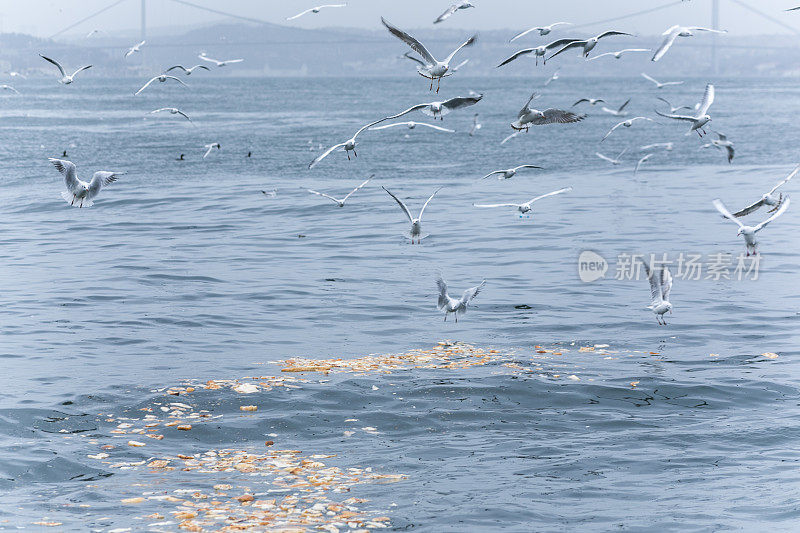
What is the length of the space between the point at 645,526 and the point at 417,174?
1732 inches

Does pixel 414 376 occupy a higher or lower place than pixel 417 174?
lower

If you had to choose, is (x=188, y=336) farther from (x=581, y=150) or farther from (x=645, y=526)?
(x=581, y=150)

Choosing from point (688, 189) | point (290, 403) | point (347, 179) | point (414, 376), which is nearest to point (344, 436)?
point (290, 403)

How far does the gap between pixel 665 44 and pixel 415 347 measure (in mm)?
7896

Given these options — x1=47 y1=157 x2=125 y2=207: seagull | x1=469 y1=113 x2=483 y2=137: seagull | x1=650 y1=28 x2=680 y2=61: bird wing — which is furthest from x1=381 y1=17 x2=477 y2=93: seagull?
x1=469 y1=113 x2=483 y2=137: seagull

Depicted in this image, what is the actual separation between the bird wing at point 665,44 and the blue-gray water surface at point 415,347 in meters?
5.69

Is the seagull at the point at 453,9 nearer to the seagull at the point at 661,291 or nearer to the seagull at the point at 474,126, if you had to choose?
the seagull at the point at 661,291

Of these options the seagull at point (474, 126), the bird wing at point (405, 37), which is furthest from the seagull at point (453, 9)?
the seagull at point (474, 126)

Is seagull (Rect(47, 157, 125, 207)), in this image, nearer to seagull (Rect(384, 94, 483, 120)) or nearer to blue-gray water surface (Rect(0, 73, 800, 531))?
blue-gray water surface (Rect(0, 73, 800, 531))

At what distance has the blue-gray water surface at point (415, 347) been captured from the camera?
44.5ft

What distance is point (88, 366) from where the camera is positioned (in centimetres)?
1942

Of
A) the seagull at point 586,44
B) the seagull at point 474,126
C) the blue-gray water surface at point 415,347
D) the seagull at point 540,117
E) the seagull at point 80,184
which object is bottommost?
the blue-gray water surface at point 415,347

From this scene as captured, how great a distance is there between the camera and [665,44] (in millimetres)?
20984

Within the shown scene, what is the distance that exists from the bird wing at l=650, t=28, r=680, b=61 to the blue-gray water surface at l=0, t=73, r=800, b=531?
18.7 feet
